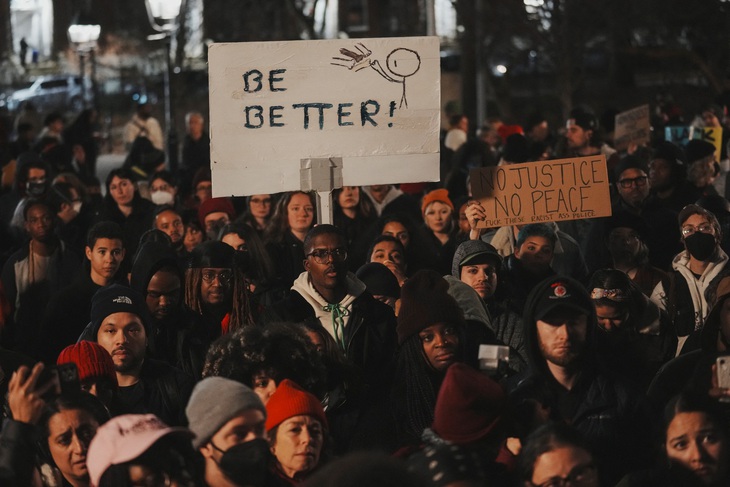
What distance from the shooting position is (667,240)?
10.6m

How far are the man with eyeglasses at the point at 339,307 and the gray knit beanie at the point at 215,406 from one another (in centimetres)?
217

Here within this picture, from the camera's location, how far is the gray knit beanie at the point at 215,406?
16.8 feet

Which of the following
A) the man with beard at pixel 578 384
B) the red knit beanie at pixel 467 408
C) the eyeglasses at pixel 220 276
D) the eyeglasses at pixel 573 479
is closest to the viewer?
the eyeglasses at pixel 573 479

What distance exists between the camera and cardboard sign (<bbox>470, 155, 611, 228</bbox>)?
8.95 metres

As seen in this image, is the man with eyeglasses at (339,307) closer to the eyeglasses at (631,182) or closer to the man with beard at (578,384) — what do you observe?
the man with beard at (578,384)

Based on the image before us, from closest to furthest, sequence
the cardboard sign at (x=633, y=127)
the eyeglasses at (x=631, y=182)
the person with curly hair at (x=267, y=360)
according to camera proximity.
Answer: the person with curly hair at (x=267, y=360)
the eyeglasses at (x=631, y=182)
the cardboard sign at (x=633, y=127)

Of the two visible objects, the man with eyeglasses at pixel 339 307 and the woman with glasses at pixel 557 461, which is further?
the man with eyeglasses at pixel 339 307

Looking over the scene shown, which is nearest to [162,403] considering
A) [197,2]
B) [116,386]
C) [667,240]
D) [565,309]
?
[116,386]

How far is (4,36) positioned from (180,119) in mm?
12596

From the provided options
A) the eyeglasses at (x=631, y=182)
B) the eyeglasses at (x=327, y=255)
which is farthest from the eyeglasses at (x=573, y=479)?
the eyeglasses at (x=631, y=182)

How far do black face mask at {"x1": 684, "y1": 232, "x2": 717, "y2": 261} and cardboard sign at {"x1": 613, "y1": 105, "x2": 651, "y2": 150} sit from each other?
20.1 ft

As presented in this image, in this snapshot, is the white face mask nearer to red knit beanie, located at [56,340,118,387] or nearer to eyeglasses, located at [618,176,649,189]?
eyeglasses, located at [618,176,649,189]

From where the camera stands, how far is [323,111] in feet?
27.4

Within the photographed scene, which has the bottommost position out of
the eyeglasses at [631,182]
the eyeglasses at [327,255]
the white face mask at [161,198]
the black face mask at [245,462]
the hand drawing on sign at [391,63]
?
the black face mask at [245,462]
